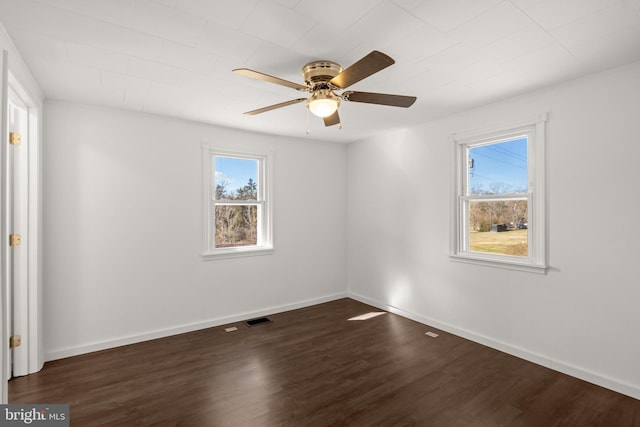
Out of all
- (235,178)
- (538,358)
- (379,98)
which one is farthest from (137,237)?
(538,358)

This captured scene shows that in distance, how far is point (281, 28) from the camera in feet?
6.26

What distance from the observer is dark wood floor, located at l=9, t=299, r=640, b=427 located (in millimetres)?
2227

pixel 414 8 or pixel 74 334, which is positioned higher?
pixel 414 8

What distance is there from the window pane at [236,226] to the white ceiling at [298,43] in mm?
1585

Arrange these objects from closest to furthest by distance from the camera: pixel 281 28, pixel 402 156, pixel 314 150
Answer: pixel 281 28
pixel 402 156
pixel 314 150

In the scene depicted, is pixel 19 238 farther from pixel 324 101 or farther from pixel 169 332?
pixel 324 101

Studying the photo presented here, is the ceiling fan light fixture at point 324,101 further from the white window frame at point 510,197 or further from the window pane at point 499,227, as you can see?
the window pane at point 499,227

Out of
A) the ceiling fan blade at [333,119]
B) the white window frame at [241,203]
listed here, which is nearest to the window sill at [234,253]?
the white window frame at [241,203]

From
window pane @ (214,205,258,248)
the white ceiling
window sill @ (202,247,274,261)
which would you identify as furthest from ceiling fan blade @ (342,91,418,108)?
window sill @ (202,247,274,261)

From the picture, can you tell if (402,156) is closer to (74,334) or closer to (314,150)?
(314,150)

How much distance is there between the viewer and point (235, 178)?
4.34m

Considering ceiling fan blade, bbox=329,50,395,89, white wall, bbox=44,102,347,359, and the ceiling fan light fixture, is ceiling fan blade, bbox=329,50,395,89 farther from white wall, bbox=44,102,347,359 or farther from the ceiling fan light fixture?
white wall, bbox=44,102,347,359

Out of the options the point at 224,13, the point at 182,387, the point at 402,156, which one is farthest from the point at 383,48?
the point at 182,387

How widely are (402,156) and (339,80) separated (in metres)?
2.47
